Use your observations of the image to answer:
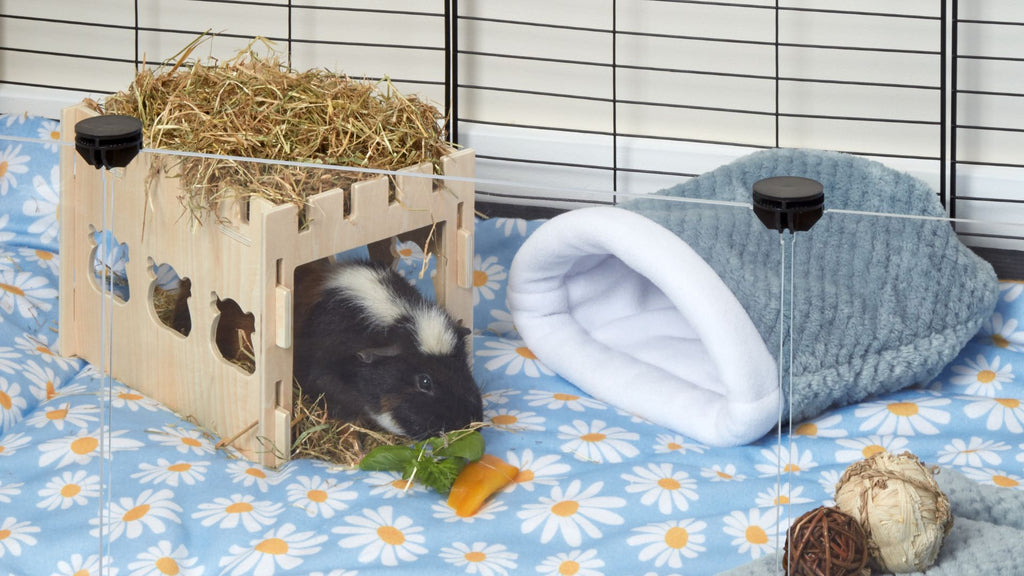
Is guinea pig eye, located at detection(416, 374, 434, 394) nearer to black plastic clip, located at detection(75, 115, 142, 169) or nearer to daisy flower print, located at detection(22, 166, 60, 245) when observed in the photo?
black plastic clip, located at detection(75, 115, 142, 169)

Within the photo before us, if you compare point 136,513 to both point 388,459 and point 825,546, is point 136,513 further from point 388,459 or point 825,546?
point 825,546

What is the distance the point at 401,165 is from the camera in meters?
1.43

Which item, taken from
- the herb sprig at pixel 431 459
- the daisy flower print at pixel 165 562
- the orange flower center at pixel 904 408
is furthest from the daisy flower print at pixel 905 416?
the daisy flower print at pixel 165 562

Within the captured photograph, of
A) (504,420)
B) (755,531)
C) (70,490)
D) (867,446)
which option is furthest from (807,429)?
(70,490)

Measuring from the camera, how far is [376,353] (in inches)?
49.2

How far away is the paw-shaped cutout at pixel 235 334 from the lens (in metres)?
1.34

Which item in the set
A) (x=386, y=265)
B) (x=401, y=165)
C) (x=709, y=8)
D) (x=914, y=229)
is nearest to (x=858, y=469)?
(x=914, y=229)

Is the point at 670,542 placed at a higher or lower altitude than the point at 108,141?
lower

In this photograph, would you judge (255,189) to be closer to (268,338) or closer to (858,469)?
(268,338)

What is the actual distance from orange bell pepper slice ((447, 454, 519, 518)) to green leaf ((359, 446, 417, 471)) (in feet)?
0.17

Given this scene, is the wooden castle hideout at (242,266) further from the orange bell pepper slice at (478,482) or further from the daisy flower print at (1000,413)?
the daisy flower print at (1000,413)

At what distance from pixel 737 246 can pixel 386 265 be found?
34cm

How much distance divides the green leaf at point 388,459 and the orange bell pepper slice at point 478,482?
0.05m

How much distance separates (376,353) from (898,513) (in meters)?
0.49
